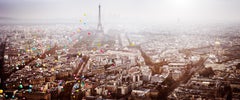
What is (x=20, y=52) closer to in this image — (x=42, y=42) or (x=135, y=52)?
(x=42, y=42)

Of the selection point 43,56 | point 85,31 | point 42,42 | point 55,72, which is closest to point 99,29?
point 85,31

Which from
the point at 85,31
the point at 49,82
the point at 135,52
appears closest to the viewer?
the point at 49,82

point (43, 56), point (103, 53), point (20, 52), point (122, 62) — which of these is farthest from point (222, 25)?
point (20, 52)

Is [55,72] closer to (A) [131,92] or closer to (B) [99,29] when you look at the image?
(A) [131,92]

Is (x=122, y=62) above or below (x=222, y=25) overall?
below

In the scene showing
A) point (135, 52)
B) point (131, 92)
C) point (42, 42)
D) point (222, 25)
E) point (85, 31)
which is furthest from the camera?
point (85, 31)

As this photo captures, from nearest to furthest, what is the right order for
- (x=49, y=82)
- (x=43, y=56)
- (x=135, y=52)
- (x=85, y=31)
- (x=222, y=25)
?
1. (x=49, y=82)
2. (x=222, y=25)
3. (x=43, y=56)
4. (x=135, y=52)
5. (x=85, y=31)

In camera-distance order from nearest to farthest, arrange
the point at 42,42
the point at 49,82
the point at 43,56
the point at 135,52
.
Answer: the point at 49,82, the point at 43,56, the point at 135,52, the point at 42,42

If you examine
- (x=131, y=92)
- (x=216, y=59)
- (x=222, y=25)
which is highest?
(x=222, y=25)

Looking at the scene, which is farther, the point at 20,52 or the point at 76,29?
the point at 76,29
